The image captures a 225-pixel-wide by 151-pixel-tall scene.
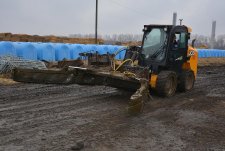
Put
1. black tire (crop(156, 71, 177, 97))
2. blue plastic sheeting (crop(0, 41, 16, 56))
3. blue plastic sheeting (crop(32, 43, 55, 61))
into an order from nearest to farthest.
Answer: black tire (crop(156, 71, 177, 97))
blue plastic sheeting (crop(0, 41, 16, 56))
blue plastic sheeting (crop(32, 43, 55, 61))

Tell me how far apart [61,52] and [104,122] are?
14882 mm

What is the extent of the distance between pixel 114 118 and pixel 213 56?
38.9 m

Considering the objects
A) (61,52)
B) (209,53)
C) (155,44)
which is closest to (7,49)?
(61,52)

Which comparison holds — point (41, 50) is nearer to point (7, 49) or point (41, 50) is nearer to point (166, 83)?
point (7, 49)

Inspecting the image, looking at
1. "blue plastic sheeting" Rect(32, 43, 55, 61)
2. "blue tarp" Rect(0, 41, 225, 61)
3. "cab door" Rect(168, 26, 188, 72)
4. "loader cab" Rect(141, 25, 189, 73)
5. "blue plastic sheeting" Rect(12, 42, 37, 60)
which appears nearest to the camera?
"loader cab" Rect(141, 25, 189, 73)

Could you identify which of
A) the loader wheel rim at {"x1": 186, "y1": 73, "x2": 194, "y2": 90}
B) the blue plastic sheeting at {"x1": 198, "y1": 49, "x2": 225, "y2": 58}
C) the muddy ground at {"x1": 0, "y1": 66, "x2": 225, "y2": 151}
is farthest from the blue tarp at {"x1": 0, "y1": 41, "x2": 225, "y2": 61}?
the blue plastic sheeting at {"x1": 198, "y1": 49, "x2": 225, "y2": 58}

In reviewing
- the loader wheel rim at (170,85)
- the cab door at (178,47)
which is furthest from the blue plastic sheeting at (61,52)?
the loader wheel rim at (170,85)

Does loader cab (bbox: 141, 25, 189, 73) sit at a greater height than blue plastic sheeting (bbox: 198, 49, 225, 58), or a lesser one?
greater

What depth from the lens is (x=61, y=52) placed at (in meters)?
22.9

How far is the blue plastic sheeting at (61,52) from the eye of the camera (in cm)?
2270

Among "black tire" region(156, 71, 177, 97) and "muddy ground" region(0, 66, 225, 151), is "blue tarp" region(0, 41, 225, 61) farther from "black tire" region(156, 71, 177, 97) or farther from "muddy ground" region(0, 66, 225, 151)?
"muddy ground" region(0, 66, 225, 151)

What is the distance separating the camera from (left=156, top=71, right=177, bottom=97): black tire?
11555 mm

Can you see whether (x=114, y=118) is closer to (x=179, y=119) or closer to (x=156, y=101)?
(x=179, y=119)

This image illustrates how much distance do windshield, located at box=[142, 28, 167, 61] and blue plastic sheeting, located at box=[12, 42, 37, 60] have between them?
9.41 m
